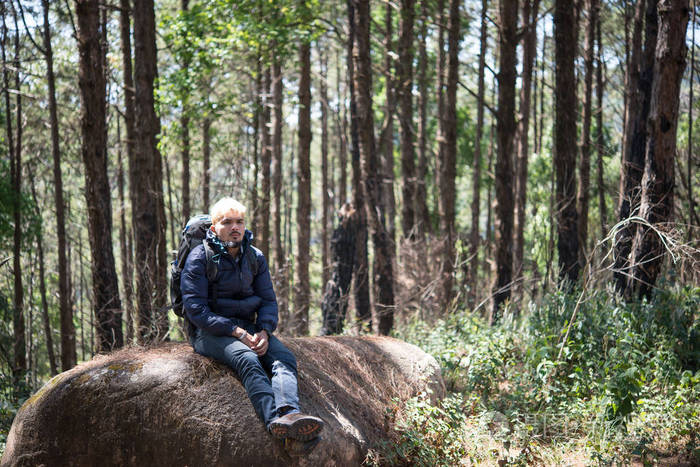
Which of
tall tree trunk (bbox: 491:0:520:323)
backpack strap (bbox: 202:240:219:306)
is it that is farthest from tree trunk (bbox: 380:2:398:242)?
backpack strap (bbox: 202:240:219:306)

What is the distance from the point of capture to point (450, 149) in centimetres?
1480

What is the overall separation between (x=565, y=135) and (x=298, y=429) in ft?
29.3

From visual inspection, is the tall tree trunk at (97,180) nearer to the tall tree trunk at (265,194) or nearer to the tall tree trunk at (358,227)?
the tall tree trunk at (265,194)

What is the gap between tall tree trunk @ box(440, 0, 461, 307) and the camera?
45.7 feet

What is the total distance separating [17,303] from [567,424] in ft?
43.3

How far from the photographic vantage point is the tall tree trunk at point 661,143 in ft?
27.0

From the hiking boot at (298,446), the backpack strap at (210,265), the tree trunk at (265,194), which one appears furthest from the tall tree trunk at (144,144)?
the hiking boot at (298,446)

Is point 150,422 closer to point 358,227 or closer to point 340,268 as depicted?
point 340,268

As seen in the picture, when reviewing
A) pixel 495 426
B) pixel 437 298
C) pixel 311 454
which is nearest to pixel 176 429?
pixel 311 454

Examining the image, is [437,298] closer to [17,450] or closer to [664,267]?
[664,267]

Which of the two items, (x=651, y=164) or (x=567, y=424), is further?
(x=651, y=164)

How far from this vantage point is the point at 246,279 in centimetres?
525

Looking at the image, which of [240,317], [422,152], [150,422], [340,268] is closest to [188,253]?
[240,317]

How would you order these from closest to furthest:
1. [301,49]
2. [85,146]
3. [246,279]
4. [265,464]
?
[265,464] < [246,279] < [85,146] < [301,49]
